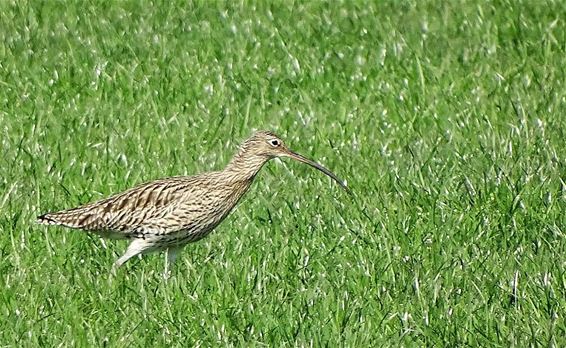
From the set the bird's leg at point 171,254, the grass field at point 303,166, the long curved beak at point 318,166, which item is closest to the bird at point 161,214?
the bird's leg at point 171,254

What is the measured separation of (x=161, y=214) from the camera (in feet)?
28.4

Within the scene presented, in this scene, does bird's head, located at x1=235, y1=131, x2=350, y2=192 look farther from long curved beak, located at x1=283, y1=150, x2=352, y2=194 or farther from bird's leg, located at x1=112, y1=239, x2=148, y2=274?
bird's leg, located at x1=112, y1=239, x2=148, y2=274

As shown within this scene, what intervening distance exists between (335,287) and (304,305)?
1.20ft

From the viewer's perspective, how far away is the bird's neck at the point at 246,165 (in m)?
9.02

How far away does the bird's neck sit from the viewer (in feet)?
29.6

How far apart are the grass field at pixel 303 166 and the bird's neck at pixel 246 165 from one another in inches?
13.2

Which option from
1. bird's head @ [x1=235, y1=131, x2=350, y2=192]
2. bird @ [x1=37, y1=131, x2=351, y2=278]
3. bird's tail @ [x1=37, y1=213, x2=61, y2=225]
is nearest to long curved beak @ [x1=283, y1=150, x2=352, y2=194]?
bird's head @ [x1=235, y1=131, x2=350, y2=192]

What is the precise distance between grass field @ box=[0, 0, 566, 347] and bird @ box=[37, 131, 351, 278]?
0.14 meters

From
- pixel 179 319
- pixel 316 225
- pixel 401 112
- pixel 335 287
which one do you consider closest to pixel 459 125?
A: pixel 401 112

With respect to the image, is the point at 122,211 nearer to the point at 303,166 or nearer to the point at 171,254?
the point at 171,254

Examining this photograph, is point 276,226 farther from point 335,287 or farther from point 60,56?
point 60,56

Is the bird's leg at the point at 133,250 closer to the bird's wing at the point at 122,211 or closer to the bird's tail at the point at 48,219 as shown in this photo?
the bird's wing at the point at 122,211

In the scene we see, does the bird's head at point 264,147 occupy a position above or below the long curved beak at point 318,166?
above

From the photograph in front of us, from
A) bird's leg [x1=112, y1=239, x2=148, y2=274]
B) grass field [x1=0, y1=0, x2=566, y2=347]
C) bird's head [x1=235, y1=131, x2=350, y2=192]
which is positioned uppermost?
bird's head [x1=235, y1=131, x2=350, y2=192]
